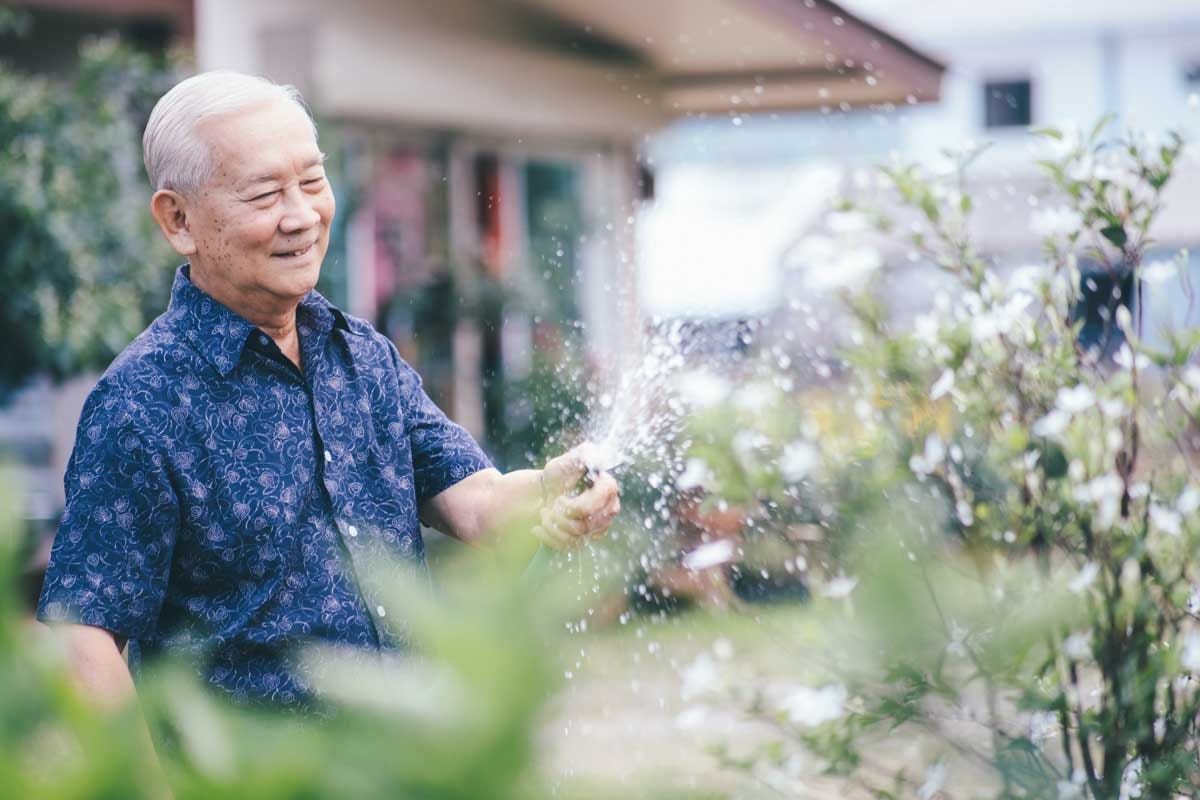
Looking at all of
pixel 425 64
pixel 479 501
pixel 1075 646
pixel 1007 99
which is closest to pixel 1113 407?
pixel 1075 646

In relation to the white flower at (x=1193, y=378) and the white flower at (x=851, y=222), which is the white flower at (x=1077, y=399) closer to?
the white flower at (x=1193, y=378)

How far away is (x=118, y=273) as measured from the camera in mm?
5535

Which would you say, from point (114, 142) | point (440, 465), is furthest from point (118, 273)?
point (440, 465)

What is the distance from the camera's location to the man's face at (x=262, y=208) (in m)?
1.97

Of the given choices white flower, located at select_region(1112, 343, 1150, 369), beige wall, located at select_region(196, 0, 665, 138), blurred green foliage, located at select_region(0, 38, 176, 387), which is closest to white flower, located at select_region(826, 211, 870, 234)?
white flower, located at select_region(1112, 343, 1150, 369)

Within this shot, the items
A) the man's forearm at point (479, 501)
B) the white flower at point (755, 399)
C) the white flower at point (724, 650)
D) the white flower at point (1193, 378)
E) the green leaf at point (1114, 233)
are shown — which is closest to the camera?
the man's forearm at point (479, 501)

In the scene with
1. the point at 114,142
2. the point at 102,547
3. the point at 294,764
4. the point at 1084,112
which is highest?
the point at 1084,112

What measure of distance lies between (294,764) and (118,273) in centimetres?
533

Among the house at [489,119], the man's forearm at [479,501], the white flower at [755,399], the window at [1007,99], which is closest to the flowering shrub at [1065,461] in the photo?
the white flower at [755,399]

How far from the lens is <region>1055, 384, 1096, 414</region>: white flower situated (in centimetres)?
241

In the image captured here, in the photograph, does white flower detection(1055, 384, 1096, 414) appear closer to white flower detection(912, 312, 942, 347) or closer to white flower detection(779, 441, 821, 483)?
white flower detection(912, 312, 942, 347)

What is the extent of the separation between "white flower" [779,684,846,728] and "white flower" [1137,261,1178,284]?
1018 mm

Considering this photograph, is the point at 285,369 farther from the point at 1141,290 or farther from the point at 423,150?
the point at 423,150

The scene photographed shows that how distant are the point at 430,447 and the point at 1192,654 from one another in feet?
4.10
